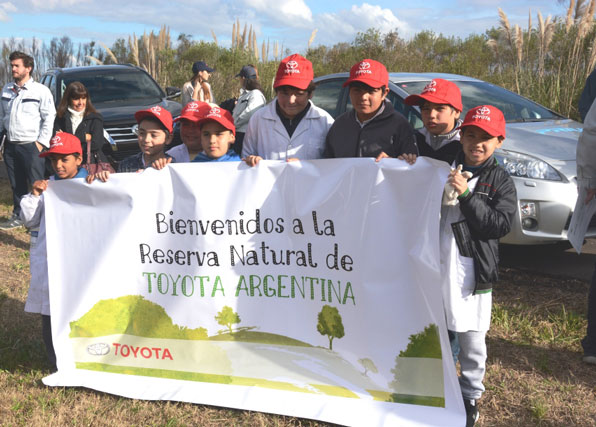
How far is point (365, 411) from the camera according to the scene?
320 cm

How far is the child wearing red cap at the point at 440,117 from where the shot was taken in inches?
129

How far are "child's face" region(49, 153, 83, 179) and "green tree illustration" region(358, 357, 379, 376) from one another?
7.01ft

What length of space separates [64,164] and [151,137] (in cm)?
56

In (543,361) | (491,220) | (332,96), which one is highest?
(332,96)

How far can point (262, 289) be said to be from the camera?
3480 millimetres

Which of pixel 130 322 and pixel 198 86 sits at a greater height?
pixel 198 86

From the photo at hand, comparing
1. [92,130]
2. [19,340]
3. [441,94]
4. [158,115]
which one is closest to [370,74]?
[441,94]

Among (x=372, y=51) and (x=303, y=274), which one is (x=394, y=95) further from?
(x=372, y=51)

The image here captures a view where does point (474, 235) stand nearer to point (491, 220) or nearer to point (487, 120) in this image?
point (491, 220)

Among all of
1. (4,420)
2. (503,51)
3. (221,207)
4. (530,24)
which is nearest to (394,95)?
(221,207)

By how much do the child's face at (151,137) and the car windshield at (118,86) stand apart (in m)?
6.29

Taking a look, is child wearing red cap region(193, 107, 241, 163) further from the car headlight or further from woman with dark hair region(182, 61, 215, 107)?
woman with dark hair region(182, 61, 215, 107)

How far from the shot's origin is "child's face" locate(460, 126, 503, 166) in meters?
3.01

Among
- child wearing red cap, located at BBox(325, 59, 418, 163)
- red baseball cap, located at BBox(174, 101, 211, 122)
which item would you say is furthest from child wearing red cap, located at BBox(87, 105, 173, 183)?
child wearing red cap, located at BBox(325, 59, 418, 163)
